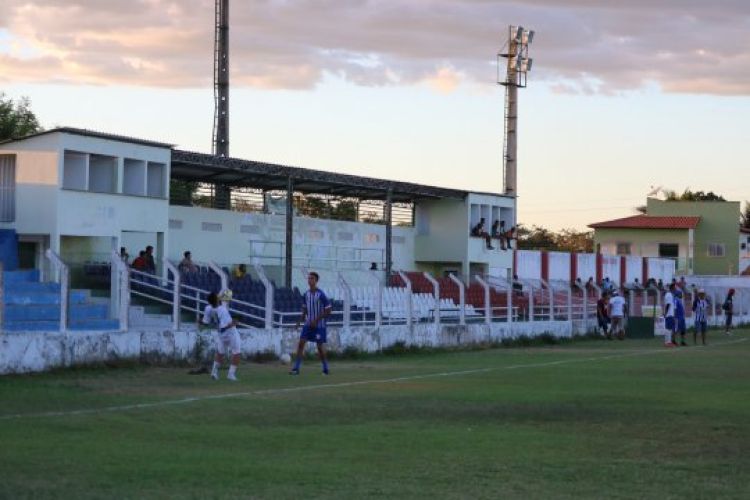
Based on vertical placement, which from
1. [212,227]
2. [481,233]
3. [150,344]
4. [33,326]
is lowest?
[150,344]

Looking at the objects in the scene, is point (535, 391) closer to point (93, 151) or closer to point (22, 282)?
point (22, 282)

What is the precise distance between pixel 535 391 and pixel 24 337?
8.69m

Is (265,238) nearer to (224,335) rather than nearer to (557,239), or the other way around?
(224,335)

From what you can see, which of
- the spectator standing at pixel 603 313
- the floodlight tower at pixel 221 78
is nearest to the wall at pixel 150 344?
the spectator standing at pixel 603 313

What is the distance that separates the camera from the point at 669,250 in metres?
97.1

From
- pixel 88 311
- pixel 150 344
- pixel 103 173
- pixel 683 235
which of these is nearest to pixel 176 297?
pixel 150 344

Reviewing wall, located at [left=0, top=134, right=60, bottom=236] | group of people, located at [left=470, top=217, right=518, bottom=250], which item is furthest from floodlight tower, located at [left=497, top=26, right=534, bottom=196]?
→ wall, located at [left=0, top=134, right=60, bottom=236]

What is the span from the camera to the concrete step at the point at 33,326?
23656mm

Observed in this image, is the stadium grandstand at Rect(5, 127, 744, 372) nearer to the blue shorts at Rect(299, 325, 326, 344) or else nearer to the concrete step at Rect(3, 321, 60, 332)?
the concrete step at Rect(3, 321, 60, 332)

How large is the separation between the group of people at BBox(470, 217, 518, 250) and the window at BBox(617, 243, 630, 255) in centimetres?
4033

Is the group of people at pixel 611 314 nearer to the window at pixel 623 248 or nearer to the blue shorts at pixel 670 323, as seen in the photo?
the blue shorts at pixel 670 323

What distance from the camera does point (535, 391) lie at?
2127 centimetres

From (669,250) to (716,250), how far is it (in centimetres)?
529

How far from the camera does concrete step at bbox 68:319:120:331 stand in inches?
956
